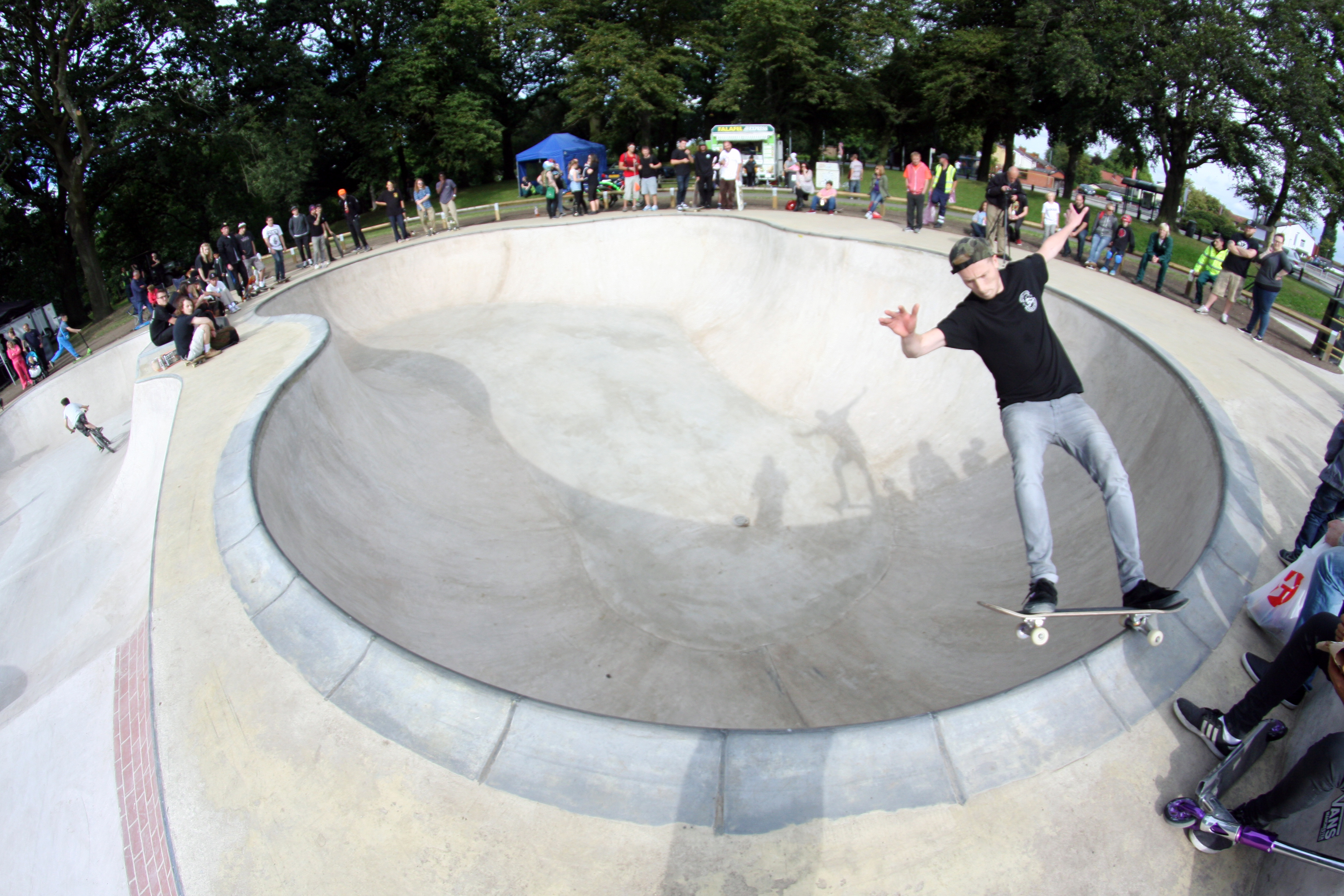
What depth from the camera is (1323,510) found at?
4418 millimetres

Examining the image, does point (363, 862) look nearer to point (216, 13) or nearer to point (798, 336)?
point (798, 336)

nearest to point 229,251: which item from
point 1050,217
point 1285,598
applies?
point 1050,217

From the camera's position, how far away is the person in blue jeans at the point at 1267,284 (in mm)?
8727

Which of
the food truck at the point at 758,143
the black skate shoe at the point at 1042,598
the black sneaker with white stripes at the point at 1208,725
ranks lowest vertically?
the black sneaker with white stripes at the point at 1208,725

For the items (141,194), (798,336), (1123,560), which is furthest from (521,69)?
(1123,560)

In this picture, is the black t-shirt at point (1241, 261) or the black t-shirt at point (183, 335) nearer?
the black t-shirt at point (1241, 261)

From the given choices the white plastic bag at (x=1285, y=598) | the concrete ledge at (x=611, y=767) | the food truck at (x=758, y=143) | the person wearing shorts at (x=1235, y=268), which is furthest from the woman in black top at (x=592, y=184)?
the white plastic bag at (x=1285, y=598)

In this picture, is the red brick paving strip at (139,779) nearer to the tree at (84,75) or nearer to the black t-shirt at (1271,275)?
the black t-shirt at (1271,275)

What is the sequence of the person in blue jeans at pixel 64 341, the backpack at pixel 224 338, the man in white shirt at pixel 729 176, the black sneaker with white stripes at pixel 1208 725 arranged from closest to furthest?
the black sneaker with white stripes at pixel 1208 725 < the backpack at pixel 224 338 < the person in blue jeans at pixel 64 341 < the man in white shirt at pixel 729 176

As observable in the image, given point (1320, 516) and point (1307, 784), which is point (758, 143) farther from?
point (1307, 784)

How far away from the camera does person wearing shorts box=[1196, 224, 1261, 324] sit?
31.4 feet

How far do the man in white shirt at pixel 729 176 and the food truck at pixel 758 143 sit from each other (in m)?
10.3

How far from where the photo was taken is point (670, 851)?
3131 mm

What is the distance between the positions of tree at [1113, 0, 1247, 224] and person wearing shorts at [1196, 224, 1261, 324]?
19642 millimetres
